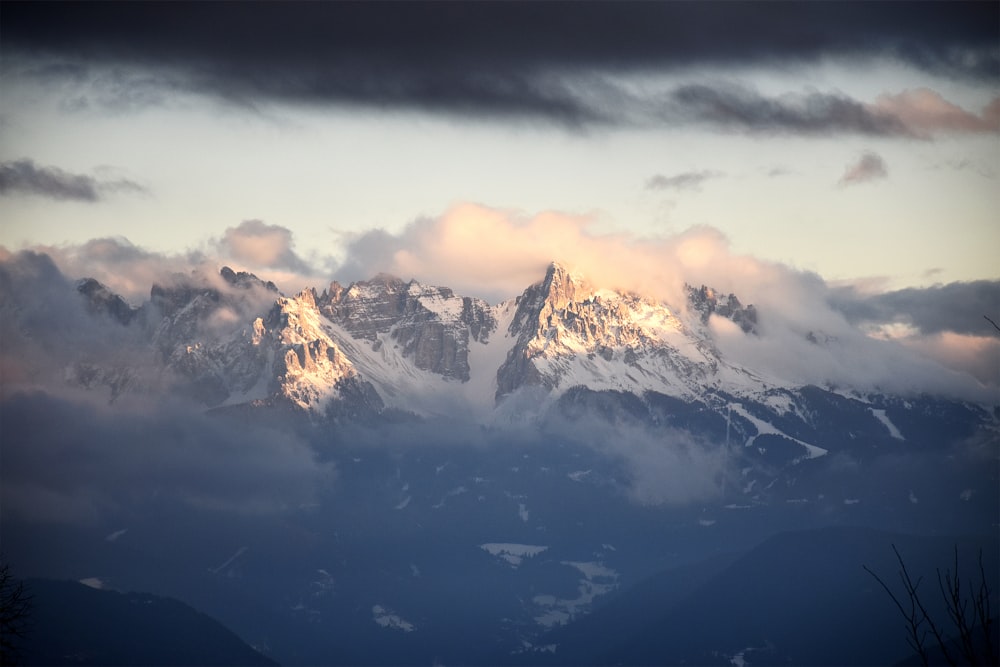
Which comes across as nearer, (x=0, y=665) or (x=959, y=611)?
(x=959, y=611)

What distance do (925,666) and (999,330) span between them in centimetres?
845

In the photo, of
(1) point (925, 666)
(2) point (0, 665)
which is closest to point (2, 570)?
(2) point (0, 665)

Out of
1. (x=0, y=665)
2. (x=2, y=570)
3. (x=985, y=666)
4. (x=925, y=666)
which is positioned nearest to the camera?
(x=925, y=666)

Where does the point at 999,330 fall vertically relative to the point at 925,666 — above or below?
above

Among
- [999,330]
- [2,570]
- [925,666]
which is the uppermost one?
[999,330]

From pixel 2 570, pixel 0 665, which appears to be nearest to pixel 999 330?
pixel 0 665

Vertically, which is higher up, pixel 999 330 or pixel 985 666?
pixel 999 330

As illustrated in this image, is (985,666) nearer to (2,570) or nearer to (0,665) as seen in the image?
(0,665)

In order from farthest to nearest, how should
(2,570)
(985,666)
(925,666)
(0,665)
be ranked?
(2,570), (0,665), (985,666), (925,666)

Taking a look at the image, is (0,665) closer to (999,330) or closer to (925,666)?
(925,666)

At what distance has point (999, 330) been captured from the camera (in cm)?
3800

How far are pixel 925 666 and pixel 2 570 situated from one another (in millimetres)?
26792

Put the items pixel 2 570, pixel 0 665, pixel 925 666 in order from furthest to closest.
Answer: pixel 2 570
pixel 0 665
pixel 925 666

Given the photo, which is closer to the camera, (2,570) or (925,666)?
(925,666)
